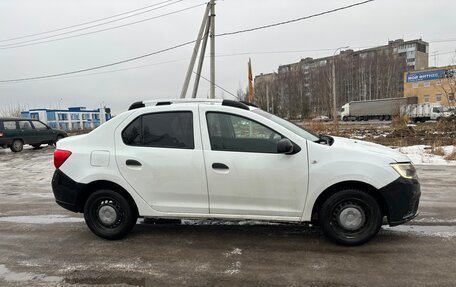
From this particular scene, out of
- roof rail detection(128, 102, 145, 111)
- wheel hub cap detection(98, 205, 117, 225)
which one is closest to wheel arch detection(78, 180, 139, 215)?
wheel hub cap detection(98, 205, 117, 225)

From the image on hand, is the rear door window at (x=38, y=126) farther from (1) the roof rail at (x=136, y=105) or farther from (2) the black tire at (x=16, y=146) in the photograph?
(1) the roof rail at (x=136, y=105)

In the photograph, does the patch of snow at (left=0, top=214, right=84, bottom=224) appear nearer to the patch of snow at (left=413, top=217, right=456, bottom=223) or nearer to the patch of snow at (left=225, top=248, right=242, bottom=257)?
the patch of snow at (left=225, top=248, right=242, bottom=257)

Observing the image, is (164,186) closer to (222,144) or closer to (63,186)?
(222,144)

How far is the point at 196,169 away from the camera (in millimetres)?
4344

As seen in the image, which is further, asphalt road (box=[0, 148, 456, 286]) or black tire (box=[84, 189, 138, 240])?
black tire (box=[84, 189, 138, 240])

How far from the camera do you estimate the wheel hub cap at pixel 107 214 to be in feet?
15.3

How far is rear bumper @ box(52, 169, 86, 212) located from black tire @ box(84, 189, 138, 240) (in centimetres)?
14

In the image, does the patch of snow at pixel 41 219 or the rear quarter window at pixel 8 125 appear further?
the rear quarter window at pixel 8 125

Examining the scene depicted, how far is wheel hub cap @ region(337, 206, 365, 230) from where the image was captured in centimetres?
420

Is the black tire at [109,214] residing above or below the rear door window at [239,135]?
below

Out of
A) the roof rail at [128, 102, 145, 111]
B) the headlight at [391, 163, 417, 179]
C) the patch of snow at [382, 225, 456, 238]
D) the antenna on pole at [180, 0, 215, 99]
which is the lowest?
the patch of snow at [382, 225, 456, 238]

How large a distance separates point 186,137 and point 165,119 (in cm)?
40

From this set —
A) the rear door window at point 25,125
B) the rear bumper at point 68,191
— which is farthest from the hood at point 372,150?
A: the rear door window at point 25,125

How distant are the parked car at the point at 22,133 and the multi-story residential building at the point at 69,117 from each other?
16990 millimetres
